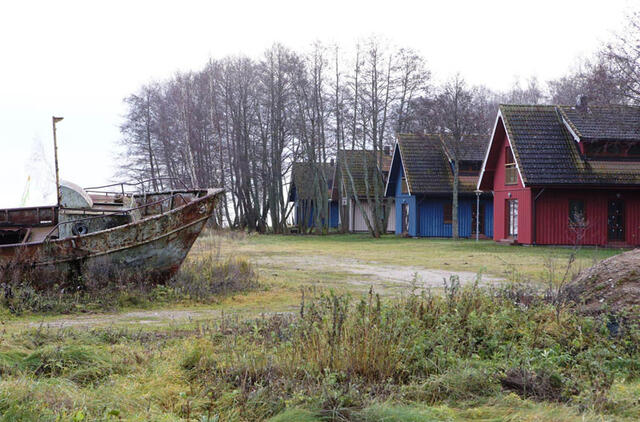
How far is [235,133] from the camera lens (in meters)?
54.5

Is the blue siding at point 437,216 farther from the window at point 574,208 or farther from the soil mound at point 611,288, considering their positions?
the soil mound at point 611,288

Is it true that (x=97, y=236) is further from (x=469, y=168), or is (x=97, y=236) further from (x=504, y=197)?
(x=469, y=168)

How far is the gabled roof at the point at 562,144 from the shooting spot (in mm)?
30875

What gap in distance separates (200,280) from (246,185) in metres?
39.6

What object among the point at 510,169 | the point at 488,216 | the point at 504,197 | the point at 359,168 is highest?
the point at 359,168

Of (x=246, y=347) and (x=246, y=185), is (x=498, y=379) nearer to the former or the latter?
(x=246, y=347)

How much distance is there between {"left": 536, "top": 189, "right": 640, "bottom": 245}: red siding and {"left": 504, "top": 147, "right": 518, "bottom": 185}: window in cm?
212

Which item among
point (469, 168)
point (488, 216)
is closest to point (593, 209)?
point (488, 216)

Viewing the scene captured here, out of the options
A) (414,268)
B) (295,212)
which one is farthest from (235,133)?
(414,268)

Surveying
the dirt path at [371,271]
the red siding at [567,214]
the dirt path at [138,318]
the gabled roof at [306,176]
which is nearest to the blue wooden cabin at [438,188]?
the gabled roof at [306,176]

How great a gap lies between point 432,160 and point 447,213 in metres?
3.47

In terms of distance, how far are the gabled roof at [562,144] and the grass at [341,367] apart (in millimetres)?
22729

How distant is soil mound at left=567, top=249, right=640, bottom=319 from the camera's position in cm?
869

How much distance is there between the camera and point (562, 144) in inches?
1266
